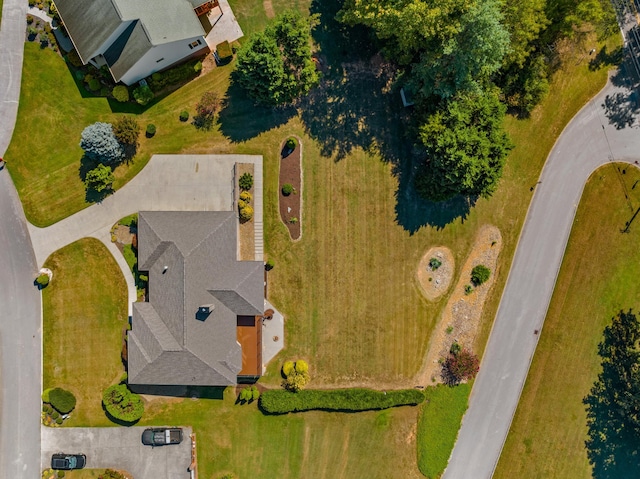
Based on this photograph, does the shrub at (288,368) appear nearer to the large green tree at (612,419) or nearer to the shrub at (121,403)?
the shrub at (121,403)

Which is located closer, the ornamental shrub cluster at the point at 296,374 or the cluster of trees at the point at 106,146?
the cluster of trees at the point at 106,146

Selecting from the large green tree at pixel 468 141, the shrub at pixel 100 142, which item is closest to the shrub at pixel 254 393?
the shrub at pixel 100 142

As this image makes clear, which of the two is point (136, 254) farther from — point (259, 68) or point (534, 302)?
point (534, 302)

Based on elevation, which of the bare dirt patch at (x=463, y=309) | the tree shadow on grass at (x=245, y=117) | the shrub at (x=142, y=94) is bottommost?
the bare dirt patch at (x=463, y=309)

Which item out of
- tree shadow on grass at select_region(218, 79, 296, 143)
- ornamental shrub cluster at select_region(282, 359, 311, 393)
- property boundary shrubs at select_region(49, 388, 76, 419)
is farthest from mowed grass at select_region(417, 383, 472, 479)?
property boundary shrubs at select_region(49, 388, 76, 419)

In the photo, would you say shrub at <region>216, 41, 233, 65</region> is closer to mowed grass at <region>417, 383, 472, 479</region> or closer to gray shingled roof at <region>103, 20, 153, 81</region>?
gray shingled roof at <region>103, 20, 153, 81</region>

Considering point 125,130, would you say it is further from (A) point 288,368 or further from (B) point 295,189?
(A) point 288,368

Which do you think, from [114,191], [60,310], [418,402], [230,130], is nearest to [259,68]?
[230,130]
